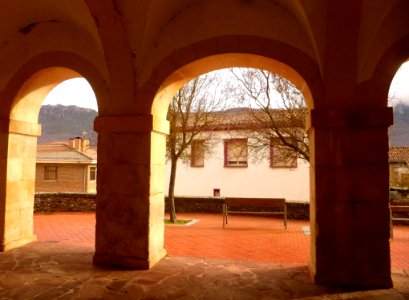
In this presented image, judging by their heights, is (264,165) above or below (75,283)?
above

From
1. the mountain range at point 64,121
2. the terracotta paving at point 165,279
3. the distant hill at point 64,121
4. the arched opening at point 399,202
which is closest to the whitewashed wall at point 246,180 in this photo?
the arched opening at point 399,202

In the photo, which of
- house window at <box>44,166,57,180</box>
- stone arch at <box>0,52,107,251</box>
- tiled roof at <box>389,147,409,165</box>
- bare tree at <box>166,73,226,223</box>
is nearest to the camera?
stone arch at <box>0,52,107,251</box>

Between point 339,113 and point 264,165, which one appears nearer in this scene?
point 339,113

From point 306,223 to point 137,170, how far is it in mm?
8014

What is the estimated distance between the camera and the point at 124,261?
164 inches

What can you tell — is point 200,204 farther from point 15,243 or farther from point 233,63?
point 233,63

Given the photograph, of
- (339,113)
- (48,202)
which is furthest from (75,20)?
(48,202)

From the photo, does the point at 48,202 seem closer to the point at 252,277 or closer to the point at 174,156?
the point at 174,156

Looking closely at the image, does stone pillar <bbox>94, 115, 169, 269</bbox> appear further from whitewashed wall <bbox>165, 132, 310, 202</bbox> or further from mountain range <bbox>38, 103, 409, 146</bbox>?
mountain range <bbox>38, 103, 409, 146</bbox>

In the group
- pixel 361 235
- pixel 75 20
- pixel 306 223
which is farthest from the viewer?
pixel 306 223

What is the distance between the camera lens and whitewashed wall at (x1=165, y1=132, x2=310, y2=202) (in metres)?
17.5

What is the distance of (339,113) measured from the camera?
11.8 feet

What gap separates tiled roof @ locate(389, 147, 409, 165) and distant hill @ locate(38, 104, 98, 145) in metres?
72.5

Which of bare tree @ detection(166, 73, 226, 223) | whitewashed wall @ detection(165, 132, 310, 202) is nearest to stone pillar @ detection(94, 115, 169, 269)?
bare tree @ detection(166, 73, 226, 223)
